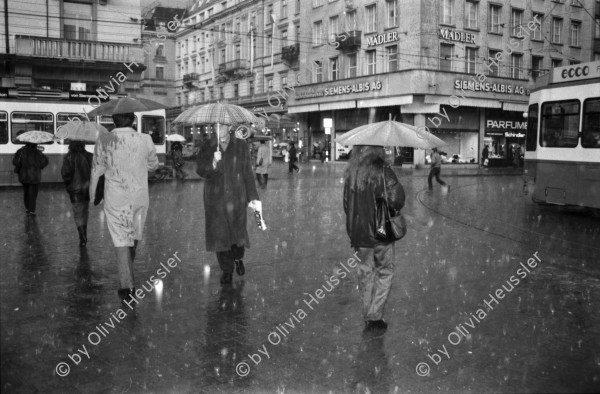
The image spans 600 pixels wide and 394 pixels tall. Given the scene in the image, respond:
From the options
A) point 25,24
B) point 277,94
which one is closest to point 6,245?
point 25,24

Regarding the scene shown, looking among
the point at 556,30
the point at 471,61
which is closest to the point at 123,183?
the point at 471,61

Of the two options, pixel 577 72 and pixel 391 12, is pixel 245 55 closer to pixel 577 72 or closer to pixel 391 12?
pixel 391 12

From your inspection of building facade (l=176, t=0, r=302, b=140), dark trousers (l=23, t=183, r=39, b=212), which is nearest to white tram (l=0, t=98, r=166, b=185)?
dark trousers (l=23, t=183, r=39, b=212)

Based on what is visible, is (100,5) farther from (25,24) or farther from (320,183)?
(320,183)

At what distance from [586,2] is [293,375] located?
178 feet

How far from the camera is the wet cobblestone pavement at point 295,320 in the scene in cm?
452

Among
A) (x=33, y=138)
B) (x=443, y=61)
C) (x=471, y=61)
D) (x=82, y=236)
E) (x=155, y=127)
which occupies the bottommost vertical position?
(x=82, y=236)

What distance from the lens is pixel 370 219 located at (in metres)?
5.55

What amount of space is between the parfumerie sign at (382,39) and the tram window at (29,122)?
25937mm

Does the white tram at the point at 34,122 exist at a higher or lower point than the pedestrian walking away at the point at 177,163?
higher

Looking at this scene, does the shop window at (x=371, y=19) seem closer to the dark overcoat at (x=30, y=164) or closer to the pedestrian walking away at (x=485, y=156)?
the pedestrian walking away at (x=485, y=156)

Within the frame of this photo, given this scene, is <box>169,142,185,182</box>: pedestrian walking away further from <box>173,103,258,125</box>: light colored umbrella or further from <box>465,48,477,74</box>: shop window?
<box>465,48,477,74</box>: shop window

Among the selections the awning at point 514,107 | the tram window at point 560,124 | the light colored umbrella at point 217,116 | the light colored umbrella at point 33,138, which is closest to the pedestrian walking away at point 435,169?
the tram window at point 560,124

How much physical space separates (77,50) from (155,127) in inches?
214
